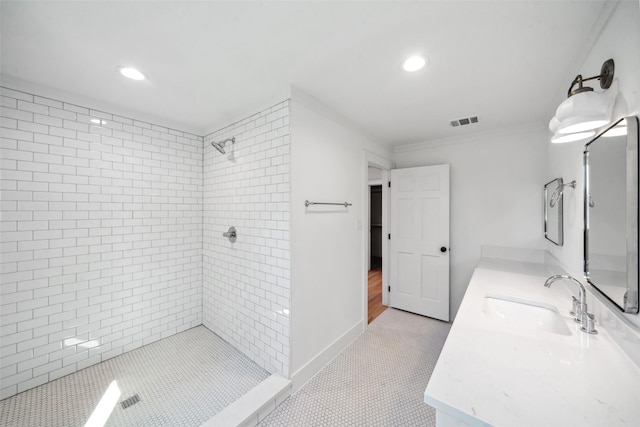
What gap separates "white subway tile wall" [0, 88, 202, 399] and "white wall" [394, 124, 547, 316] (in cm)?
311

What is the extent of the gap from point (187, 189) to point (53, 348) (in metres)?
1.66

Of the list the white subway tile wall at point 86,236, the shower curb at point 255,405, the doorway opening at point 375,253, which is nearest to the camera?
the shower curb at point 255,405

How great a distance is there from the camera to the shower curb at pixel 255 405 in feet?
4.82

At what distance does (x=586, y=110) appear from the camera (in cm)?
99

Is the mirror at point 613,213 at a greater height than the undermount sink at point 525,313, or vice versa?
the mirror at point 613,213

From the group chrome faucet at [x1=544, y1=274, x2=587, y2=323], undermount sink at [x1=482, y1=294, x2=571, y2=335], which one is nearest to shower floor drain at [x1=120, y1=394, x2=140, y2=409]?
undermount sink at [x1=482, y1=294, x2=571, y2=335]

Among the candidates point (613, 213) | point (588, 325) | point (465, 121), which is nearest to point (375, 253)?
point (465, 121)

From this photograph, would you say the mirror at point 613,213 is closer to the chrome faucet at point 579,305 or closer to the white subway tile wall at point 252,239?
the chrome faucet at point 579,305

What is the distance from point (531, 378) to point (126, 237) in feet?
9.55

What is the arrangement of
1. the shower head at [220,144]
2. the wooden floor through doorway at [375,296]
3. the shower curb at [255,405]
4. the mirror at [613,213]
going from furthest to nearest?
the wooden floor through doorway at [375,296] < the shower head at [220,144] < the shower curb at [255,405] < the mirror at [613,213]

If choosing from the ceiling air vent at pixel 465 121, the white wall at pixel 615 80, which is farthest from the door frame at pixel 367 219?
the white wall at pixel 615 80

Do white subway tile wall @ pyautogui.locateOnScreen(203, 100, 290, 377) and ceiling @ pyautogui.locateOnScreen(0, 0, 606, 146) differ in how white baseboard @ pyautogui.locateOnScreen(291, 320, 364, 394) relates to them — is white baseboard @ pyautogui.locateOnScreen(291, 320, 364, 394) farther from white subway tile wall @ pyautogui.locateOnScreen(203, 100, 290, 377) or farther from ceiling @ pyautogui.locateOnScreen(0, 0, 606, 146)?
ceiling @ pyautogui.locateOnScreen(0, 0, 606, 146)

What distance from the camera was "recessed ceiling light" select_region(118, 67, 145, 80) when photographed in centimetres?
157

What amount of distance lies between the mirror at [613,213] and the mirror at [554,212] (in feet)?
2.23
